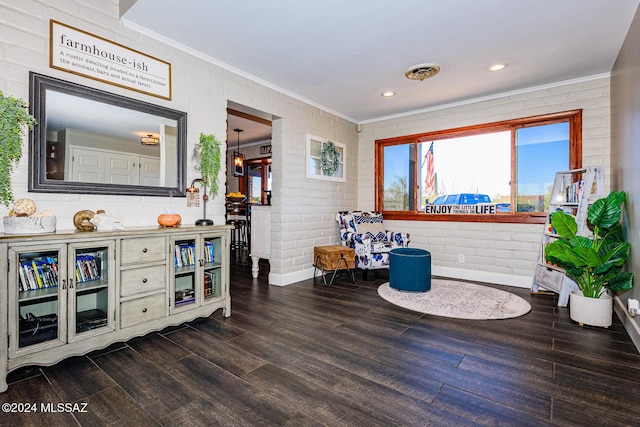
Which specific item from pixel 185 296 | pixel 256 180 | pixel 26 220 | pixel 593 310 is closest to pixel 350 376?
pixel 185 296

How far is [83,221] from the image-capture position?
2162 millimetres

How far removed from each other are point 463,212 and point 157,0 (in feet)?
14.1

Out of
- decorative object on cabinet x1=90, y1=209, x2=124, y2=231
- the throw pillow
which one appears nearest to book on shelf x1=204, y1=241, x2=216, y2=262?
decorative object on cabinet x1=90, y1=209, x2=124, y2=231

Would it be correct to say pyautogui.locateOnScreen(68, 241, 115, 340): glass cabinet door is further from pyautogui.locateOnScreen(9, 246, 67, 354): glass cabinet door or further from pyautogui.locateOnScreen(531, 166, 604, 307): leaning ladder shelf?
pyautogui.locateOnScreen(531, 166, 604, 307): leaning ladder shelf

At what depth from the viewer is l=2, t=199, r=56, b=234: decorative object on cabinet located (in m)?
1.82

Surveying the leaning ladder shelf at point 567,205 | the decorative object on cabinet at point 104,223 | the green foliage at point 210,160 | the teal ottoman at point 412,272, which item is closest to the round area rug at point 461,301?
the teal ottoman at point 412,272

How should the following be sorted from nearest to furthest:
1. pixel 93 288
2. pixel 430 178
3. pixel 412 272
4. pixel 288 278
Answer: pixel 93 288 < pixel 412 272 < pixel 288 278 < pixel 430 178

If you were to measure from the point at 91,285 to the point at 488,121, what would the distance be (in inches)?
190

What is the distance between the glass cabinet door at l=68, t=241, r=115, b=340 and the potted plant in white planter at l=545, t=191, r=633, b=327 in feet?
11.8

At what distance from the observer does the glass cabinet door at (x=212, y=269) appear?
9.17 ft

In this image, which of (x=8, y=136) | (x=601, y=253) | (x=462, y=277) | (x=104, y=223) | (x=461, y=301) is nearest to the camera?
(x=8, y=136)

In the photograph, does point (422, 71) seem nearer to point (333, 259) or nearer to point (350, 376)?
point (333, 259)

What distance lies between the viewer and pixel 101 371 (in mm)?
1921

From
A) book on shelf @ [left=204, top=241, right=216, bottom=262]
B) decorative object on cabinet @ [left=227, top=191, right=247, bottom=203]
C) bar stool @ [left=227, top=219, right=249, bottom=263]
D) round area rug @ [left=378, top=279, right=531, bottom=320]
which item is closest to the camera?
book on shelf @ [left=204, top=241, right=216, bottom=262]
